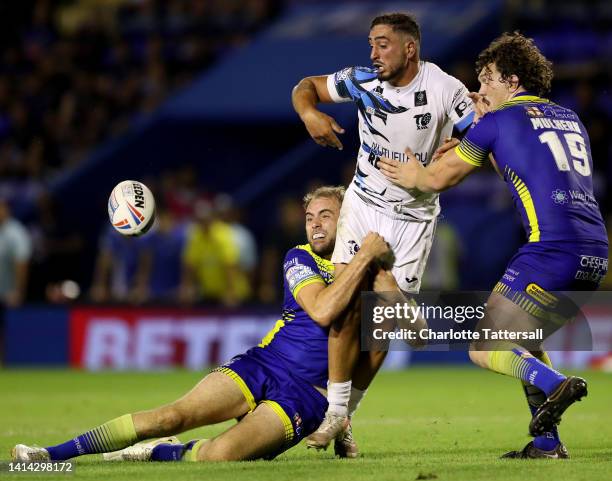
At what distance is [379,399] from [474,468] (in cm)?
526

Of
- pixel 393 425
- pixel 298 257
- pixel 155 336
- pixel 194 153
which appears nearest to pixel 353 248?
pixel 298 257

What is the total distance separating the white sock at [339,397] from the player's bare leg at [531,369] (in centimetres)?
74

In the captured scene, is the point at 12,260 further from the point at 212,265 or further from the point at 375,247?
the point at 375,247

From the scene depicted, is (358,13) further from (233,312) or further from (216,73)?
(233,312)

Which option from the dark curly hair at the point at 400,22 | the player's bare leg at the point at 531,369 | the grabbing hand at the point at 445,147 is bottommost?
the player's bare leg at the point at 531,369

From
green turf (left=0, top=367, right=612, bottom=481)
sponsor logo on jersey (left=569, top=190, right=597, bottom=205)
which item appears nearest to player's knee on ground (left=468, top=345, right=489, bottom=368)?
green turf (left=0, top=367, right=612, bottom=481)

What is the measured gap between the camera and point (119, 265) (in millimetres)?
16156

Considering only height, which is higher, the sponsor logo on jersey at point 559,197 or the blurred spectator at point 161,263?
the sponsor logo on jersey at point 559,197

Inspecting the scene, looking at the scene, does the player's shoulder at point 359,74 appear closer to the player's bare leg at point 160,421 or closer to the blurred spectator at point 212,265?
the player's bare leg at point 160,421

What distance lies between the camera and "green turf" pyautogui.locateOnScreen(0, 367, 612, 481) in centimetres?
627

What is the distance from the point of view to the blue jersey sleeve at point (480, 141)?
6441mm

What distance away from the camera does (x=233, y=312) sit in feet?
51.4

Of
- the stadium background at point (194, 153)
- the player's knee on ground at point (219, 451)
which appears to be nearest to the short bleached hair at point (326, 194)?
the player's knee on ground at point (219, 451)

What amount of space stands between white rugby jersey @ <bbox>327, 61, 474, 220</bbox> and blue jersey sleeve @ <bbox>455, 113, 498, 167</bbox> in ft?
2.56
